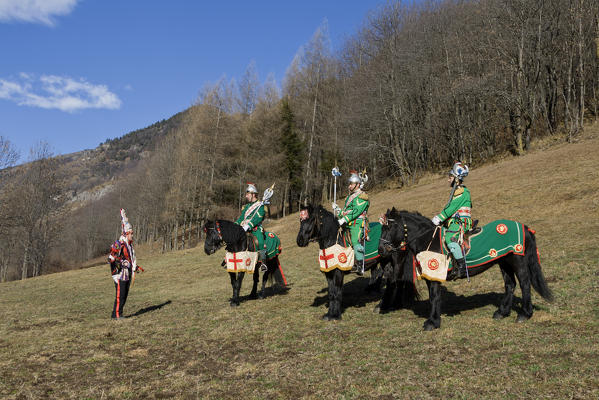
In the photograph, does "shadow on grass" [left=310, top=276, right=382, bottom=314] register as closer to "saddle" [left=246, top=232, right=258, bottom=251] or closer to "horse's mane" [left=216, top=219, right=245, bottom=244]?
"saddle" [left=246, top=232, right=258, bottom=251]

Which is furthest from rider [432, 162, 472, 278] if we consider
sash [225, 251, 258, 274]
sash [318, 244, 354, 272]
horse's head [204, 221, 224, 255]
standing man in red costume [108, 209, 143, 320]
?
standing man in red costume [108, 209, 143, 320]

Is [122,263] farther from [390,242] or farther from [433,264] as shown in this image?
[433,264]

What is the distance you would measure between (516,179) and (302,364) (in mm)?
22688

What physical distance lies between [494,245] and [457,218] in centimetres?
79

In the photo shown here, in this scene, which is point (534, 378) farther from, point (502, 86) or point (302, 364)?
Result: point (502, 86)

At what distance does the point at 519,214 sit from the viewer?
18.4 meters

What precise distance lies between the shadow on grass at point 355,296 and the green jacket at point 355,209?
221 cm

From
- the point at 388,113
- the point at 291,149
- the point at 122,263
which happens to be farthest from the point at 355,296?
the point at 291,149

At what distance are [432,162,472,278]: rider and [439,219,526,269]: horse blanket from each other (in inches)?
5.6

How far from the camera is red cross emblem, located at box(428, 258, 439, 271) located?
7.09 m

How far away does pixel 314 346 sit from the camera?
6816mm

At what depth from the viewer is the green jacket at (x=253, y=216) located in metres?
10.5

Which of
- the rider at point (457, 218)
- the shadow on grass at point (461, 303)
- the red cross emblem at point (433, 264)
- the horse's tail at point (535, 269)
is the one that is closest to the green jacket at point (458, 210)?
the rider at point (457, 218)

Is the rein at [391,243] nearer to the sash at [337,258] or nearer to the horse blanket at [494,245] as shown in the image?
the horse blanket at [494,245]
